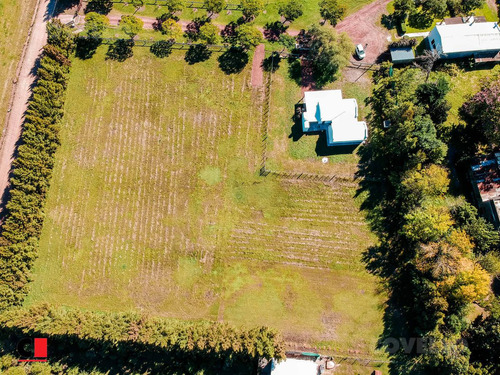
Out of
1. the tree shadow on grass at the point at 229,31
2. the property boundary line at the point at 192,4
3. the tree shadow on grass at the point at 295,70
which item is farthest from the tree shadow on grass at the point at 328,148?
the property boundary line at the point at 192,4

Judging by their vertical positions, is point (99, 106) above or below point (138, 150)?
above

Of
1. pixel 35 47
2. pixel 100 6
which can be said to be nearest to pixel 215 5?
pixel 100 6

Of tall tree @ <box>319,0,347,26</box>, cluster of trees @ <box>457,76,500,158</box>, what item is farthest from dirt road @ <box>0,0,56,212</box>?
cluster of trees @ <box>457,76,500,158</box>

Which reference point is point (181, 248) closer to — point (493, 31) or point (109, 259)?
point (109, 259)

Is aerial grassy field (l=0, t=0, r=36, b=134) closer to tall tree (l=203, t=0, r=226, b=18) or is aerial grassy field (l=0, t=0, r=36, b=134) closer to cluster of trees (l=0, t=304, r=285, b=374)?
tall tree (l=203, t=0, r=226, b=18)

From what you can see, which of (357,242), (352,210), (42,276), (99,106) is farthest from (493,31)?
(42,276)

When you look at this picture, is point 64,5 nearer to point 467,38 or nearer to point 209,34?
point 209,34

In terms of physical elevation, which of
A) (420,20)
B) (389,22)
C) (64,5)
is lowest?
(420,20)
